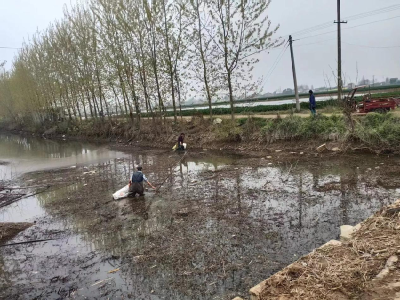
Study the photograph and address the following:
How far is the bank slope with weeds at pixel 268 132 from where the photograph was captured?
40.9 ft

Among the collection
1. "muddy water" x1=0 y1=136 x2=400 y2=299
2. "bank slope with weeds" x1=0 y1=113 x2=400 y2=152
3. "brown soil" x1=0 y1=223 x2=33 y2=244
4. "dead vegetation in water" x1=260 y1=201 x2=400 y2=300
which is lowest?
"muddy water" x1=0 y1=136 x2=400 y2=299

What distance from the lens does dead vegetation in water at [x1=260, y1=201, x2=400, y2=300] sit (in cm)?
344

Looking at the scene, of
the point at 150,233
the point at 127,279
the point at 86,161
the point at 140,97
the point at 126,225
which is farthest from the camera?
the point at 140,97

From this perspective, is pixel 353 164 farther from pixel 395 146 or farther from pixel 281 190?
pixel 281 190

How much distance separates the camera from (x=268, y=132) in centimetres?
1631

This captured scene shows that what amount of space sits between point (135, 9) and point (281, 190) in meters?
17.4

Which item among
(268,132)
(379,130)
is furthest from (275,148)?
(379,130)

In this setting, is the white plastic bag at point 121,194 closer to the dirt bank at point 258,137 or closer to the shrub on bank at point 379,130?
the dirt bank at point 258,137

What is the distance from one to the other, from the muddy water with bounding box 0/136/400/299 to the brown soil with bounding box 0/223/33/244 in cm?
29

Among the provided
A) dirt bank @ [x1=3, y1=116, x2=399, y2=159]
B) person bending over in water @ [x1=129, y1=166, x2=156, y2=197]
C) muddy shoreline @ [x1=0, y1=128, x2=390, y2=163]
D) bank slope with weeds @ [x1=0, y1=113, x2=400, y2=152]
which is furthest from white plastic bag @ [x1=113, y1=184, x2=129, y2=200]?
bank slope with weeds @ [x1=0, y1=113, x2=400, y2=152]

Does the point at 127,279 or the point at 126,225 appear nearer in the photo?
the point at 127,279

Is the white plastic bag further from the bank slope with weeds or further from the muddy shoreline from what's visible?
the bank slope with weeds

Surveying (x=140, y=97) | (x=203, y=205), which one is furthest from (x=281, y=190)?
(x=140, y=97)

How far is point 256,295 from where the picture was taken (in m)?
3.70
